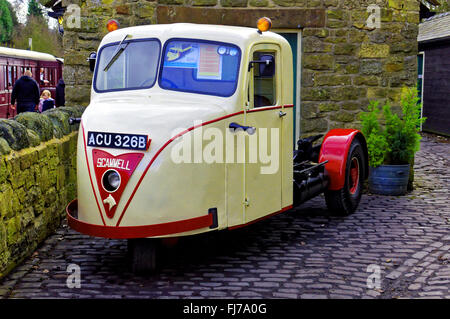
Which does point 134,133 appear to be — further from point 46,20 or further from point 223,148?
point 46,20

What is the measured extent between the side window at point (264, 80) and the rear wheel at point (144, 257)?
1706 mm

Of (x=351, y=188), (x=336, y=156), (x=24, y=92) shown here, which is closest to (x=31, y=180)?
(x=336, y=156)

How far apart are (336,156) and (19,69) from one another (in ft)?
65.7

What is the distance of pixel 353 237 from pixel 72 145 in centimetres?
374

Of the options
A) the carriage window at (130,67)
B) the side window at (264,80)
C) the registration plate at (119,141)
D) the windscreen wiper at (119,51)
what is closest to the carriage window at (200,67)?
the carriage window at (130,67)

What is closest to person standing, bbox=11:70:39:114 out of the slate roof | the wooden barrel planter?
the wooden barrel planter

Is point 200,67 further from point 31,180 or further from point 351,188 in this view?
point 351,188

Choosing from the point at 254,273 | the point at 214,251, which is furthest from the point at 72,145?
the point at 254,273

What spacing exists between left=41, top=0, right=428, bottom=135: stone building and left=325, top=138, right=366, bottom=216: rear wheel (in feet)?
Answer: 4.43

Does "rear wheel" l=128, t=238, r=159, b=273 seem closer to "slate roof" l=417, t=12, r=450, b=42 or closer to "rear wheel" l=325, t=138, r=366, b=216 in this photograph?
"rear wheel" l=325, t=138, r=366, b=216

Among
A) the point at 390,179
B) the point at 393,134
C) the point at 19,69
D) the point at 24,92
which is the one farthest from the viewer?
the point at 19,69

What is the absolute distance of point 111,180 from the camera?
5.54 meters

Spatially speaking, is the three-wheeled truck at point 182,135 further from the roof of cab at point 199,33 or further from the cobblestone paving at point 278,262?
the cobblestone paving at point 278,262

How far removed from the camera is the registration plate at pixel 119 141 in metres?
5.41
